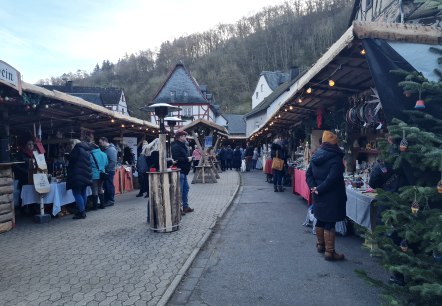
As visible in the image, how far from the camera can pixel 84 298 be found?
12.6ft

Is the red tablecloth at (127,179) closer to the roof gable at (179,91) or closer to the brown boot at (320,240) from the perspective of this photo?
the brown boot at (320,240)

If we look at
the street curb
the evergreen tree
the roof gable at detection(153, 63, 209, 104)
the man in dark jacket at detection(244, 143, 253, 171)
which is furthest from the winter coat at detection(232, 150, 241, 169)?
the evergreen tree

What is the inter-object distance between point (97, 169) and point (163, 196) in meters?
3.44

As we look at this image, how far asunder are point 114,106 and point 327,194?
142ft

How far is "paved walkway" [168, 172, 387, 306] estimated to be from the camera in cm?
381

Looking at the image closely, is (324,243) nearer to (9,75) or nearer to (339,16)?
(9,75)

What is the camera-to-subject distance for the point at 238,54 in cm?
6366

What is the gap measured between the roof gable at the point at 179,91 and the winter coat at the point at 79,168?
31293 mm

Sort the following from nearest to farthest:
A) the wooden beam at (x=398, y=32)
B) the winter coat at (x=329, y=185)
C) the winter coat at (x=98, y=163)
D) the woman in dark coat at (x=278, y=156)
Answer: the wooden beam at (x=398, y=32) < the winter coat at (x=329, y=185) < the winter coat at (x=98, y=163) < the woman in dark coat at (x=278, y=156)

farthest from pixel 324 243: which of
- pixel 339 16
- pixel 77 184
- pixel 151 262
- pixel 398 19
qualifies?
pixel 339 16

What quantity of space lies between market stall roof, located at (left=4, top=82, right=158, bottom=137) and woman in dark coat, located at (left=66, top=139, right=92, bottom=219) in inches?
44.1

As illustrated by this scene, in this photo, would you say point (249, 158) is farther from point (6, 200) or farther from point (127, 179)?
point (6, 200)

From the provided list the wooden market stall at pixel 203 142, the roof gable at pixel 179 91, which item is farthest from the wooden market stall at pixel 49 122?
the roof gable at pixel 179 91

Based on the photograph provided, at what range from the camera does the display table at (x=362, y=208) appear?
16.7ft
